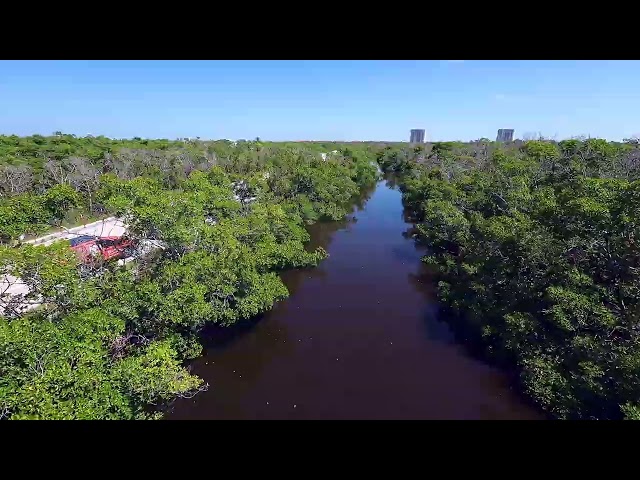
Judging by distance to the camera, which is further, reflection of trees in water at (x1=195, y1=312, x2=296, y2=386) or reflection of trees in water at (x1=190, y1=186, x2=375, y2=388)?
reflection of trees in water at (x1=190, y1=186, x2=375, y2=388)

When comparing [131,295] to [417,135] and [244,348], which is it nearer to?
[244,348]

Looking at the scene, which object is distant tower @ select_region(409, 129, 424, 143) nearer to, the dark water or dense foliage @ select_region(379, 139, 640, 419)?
the dark water

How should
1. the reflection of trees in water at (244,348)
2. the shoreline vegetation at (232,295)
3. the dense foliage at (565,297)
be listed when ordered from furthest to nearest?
the reflection of trees in water at (244,348)
the dense foliage at (565,297)
the shoreline vegetation at (232,295)

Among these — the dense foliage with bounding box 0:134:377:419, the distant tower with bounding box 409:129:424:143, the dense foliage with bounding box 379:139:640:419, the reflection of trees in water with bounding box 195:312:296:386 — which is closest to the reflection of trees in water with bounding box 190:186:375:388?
the reflection of trees in water with bounding box 195:312:296:386

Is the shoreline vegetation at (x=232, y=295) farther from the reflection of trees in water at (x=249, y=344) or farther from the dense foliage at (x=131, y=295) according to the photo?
the reflection of trees in water at (x=249, y=344)

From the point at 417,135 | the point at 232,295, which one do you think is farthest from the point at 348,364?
the point at 417,135

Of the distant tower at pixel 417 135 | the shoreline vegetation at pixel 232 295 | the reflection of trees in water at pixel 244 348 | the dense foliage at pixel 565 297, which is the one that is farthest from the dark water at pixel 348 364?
the distant tower at pixel 417 135

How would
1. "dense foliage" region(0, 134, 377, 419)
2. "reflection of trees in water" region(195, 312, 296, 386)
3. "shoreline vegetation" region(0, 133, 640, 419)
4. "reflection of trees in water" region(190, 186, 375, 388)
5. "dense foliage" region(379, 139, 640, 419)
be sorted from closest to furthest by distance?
"dense foliage" region(0, 134, 377, 419) → "shoreline vegetation" region(0, 133, 640, 419) → "dense foliage" region(379, 139, 640, 419) → "reflection of trees in water" region(195, 312, 296, 386) → "reflection of trees in water" region(190, 186, 375, 388)

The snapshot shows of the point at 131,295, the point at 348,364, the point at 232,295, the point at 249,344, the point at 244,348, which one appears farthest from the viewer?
the point at 249,344
